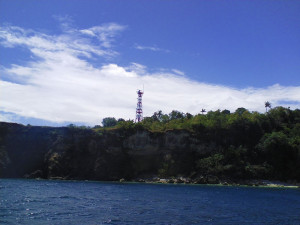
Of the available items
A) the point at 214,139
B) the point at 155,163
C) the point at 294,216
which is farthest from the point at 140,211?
the point at 214,139

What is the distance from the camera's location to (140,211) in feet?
95.9

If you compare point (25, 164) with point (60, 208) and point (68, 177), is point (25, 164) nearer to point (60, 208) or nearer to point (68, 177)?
point (68, 177)

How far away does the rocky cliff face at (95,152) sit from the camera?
267 feet

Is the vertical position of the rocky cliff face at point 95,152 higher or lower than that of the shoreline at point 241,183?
higher

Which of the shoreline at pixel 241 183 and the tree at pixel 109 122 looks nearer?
the shoreline at pixel 241 183

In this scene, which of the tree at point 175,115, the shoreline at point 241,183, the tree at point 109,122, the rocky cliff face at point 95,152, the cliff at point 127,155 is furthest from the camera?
the tree at point 109,122

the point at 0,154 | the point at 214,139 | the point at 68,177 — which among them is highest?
the point at 214,139

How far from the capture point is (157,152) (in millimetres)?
85375

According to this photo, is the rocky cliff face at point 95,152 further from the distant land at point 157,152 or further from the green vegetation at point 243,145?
the green vegetation at point 243,145

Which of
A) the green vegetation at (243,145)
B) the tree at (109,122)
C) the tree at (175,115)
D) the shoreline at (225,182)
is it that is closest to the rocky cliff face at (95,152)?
the green vegetation at (243,145)

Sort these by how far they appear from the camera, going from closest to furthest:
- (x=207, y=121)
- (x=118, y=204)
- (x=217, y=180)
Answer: (x=118, y=204)
(x=217, y=180)
(x=207, y=121)

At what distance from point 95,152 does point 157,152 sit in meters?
16.3

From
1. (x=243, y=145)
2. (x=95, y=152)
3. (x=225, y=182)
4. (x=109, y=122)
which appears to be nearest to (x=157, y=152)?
(x=95, y=152)

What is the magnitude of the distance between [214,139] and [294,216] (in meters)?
58.0
